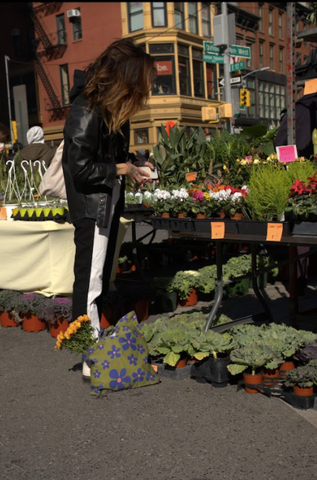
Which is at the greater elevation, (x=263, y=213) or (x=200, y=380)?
(x=263, y=213)

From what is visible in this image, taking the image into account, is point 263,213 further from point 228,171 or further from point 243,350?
point 228,171

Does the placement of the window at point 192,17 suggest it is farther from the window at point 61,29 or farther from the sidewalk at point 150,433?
the sidewalk at point 150,433

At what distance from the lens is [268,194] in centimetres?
357

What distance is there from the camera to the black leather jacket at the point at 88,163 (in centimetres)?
371

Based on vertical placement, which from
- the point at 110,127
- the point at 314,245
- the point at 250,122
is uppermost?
the point at 250,122

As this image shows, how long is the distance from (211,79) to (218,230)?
113 ft

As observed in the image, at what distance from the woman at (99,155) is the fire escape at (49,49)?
3333 cm

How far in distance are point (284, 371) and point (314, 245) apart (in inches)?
29.3

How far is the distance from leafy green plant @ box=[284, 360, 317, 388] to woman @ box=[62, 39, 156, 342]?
129cm

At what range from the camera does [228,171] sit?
504 centimetres

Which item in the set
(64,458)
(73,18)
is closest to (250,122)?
(73,18)

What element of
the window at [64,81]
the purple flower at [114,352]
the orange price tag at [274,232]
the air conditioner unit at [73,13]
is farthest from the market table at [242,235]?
the air conditioner unit at [73,13]

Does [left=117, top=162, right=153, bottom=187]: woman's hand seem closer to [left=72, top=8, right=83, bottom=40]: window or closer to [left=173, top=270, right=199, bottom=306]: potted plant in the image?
[left=173, top=270, right=199, bottom=306]: potted plant

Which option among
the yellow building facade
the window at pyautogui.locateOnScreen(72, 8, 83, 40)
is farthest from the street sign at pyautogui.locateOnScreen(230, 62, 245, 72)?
the window at pyautogui.locateOnScreen(72, 8, 83, 40)
